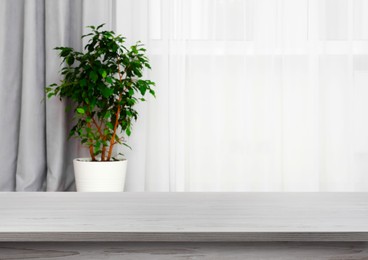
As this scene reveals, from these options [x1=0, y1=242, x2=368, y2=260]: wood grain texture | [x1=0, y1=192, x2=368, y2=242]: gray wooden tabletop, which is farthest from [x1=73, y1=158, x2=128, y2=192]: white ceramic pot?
[x1=0, y1=242, x2=368, y2=260]: wood grain texture

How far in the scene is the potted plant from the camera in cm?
297

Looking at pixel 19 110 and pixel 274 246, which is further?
pixel 19 110

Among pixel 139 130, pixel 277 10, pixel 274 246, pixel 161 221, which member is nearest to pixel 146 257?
pixel 161 221

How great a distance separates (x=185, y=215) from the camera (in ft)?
2.28

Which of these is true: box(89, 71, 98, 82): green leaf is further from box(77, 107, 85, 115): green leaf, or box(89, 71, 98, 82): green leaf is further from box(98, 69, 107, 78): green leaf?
box(77, 107, 85, 115): green leaf

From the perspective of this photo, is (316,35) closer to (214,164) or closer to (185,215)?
(214,164)

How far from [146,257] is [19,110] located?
115 inches

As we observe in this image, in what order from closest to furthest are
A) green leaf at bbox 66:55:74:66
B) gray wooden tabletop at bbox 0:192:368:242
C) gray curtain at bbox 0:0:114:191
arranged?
1. gray wooden tabletop at bbox 0:192:368:242
2. green leaf at bbox 66:55:74:66
3. gray curtain at bbox 0:0:114:191

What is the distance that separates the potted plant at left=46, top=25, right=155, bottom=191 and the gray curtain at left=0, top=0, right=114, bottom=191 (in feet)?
0.56

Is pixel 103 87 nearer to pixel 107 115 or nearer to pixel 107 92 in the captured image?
pixel 107 92

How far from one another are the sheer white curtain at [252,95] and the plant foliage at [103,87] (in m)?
0.26

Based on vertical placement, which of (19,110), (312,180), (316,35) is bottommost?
(312,180)

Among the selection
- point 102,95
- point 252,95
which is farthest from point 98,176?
point 252,95

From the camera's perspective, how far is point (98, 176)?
297 centimetres
